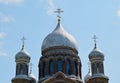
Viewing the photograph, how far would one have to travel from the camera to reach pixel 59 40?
127 ft

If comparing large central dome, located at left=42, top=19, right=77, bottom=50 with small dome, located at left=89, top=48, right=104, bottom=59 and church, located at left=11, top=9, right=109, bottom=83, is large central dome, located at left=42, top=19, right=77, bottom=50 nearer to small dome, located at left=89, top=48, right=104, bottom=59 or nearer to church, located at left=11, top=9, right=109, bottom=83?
church, located at left=11, top=9, right=109, bottom=83

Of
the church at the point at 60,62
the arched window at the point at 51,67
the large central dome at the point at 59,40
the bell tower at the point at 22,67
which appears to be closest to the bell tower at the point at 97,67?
the church at the point at 60,62

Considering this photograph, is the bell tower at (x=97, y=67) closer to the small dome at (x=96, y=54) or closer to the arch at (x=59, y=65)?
the small dome at (x=96, y=54)

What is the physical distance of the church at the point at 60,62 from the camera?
35.5 metres

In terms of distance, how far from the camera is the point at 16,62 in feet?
122

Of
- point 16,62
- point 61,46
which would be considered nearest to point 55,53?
point 61,46

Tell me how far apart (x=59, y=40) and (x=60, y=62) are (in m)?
2.45

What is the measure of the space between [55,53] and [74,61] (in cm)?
209

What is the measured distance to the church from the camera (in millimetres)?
35500

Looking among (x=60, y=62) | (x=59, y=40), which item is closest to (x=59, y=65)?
(x=60, y=62)

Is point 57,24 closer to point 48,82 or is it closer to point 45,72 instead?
point 45,72

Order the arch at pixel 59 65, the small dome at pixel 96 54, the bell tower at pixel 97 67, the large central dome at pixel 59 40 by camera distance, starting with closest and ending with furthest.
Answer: the bell tower at pixel 97 67, the small dome at pixel 96 54, the arch at pixel 59 65, the large central dome at pixel 59 40

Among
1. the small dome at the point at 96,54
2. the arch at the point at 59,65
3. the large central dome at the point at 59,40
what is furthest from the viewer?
the large central dome at the point at 59,40

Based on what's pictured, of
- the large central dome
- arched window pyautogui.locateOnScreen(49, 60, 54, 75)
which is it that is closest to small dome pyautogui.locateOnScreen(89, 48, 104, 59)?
the large central dome
